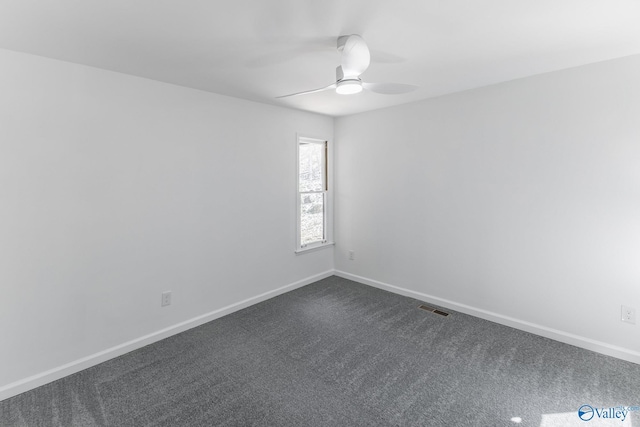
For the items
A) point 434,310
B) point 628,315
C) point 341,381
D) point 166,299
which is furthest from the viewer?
point 434,310

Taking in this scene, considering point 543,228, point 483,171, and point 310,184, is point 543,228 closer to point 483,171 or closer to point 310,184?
point 483,171

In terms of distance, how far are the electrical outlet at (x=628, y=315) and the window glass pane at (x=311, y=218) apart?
3.24 metres

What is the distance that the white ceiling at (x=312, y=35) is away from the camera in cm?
168

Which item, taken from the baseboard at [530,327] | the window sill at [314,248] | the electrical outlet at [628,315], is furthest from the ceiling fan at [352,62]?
the electrical outlet at [628,315]

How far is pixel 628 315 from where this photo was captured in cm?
253

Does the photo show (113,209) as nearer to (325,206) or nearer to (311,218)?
(311,218)

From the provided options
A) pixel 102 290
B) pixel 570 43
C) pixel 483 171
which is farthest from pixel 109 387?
pixel 570 43

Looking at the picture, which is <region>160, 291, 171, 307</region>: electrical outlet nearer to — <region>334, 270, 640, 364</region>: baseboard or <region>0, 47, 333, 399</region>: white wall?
<region>0, 47, 333, 399</region>: white wall

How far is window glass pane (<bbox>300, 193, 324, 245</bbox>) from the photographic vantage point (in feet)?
14.2

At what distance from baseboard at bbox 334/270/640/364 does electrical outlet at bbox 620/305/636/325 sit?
0.24 m

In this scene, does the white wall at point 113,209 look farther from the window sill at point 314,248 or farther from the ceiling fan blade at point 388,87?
the ceiling fan blade at point 388,87

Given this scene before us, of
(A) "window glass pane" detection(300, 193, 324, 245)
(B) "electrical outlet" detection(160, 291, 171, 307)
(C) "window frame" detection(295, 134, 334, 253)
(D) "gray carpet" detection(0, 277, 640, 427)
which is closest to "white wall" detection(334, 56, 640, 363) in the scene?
(D) "gray carpet" detection(0, 277, 640, 427)

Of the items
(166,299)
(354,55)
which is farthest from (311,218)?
(354,55)

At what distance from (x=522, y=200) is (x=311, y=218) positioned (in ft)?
8.33
